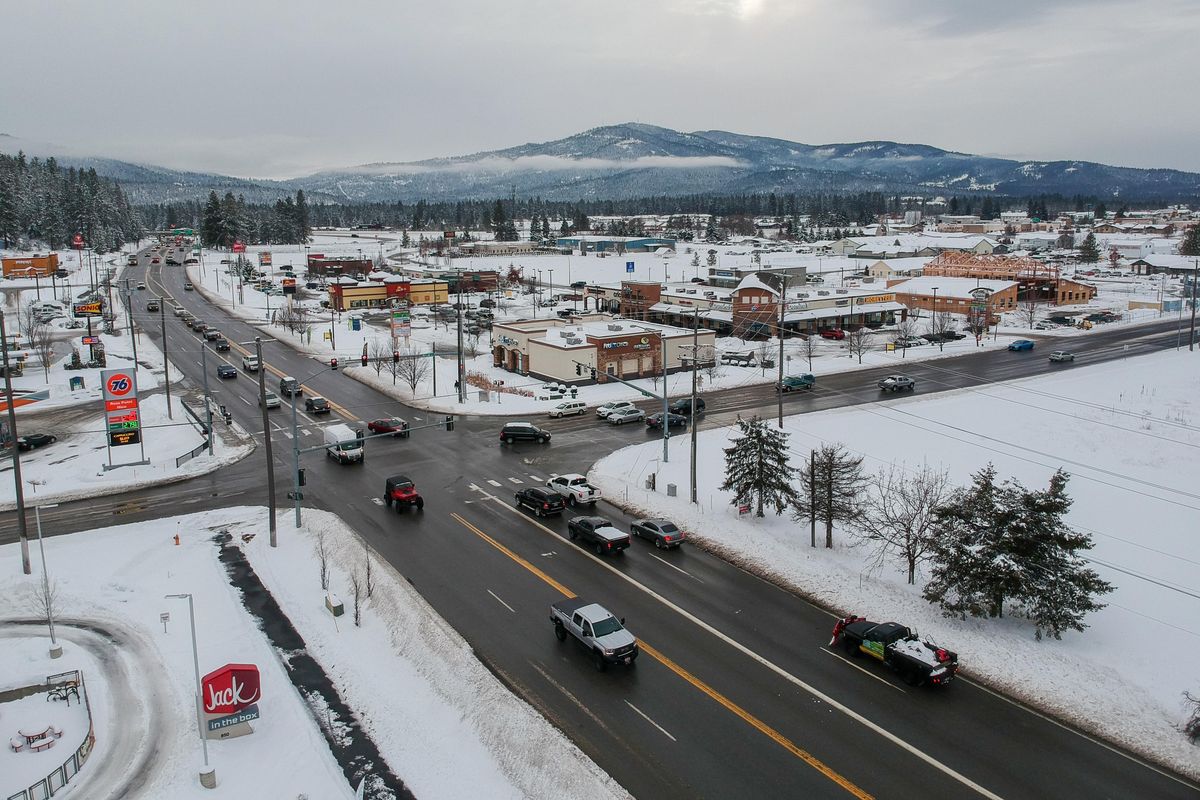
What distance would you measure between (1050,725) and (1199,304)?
117 metres

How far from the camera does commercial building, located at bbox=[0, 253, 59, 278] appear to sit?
128 meters

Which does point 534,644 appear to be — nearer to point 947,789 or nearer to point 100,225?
point 947,789

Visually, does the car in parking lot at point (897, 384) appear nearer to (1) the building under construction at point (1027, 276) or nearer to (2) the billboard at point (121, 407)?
(2) the billboard at point (121, 407)

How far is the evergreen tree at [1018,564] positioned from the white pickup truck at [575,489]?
52.9ft

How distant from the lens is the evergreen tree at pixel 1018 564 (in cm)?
2512

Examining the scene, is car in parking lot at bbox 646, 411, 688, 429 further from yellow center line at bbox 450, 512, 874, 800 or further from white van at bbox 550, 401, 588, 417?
yellow center line at bbox 450, 512, 874, 800

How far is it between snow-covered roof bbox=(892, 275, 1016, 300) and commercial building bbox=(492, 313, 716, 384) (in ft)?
162

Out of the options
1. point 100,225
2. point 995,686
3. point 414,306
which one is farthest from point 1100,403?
point 100,225

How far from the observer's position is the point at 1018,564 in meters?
25.9

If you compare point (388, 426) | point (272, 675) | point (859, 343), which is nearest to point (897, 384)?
point (859, 343)

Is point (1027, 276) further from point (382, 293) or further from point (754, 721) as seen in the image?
point (754, 721)

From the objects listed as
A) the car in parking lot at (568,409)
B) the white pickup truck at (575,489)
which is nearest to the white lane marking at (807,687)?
the white pickup truck at (575,489)

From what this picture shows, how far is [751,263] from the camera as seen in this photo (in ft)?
533

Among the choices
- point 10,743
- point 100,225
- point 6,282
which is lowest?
point 10,743
